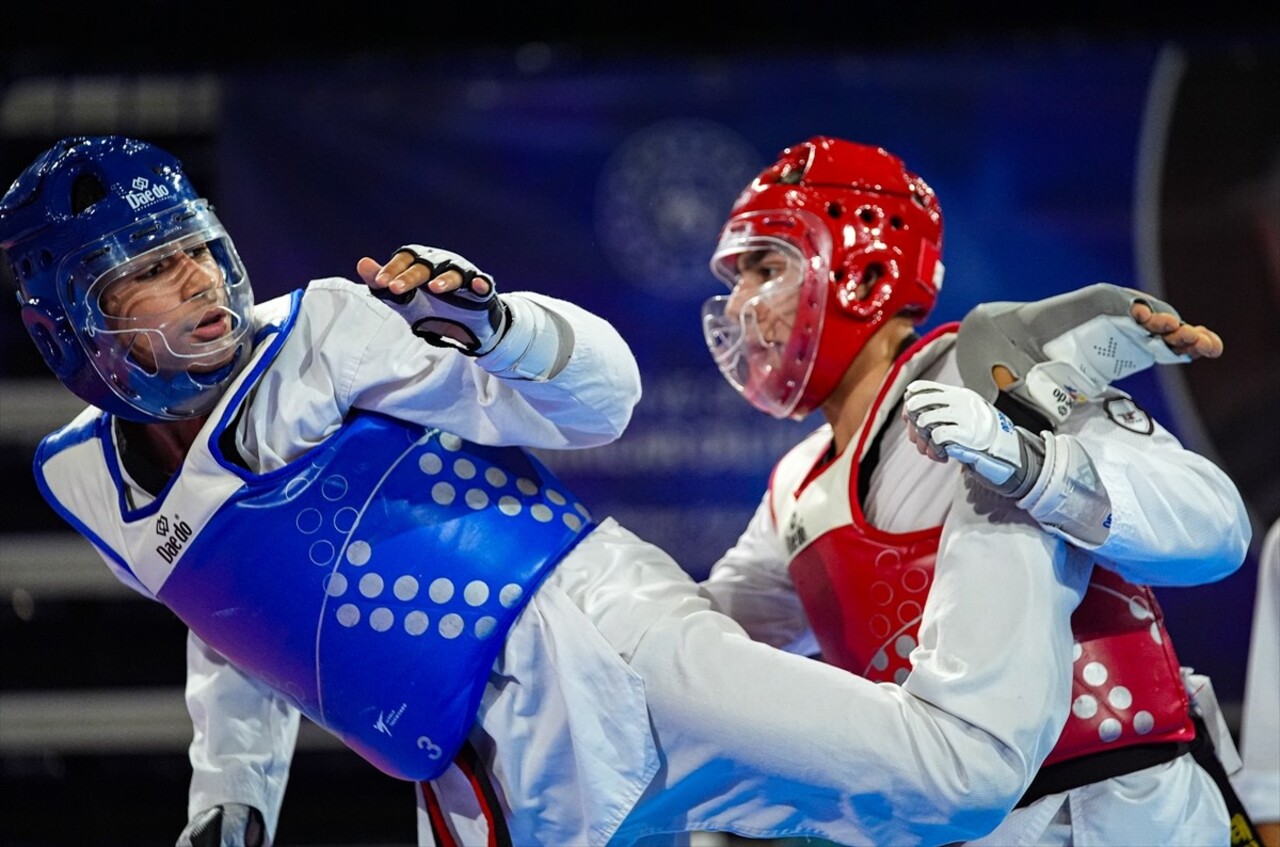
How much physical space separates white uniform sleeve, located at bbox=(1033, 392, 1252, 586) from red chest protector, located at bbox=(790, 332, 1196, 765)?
13cm

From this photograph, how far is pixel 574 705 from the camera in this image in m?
2.39

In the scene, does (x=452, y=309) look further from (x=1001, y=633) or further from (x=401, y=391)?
(x=1001, y=633)

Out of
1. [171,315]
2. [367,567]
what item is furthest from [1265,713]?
[171,315]

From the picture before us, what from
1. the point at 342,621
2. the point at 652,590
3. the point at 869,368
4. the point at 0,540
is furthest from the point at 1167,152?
the point at 0,540

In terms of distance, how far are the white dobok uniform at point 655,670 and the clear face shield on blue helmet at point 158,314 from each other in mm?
75

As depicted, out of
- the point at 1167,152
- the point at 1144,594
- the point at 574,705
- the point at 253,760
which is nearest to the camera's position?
the point at 574,705

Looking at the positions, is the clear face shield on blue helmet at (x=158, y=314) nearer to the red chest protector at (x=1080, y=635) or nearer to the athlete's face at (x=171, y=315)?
the athlete's face at (x=171, y=315)

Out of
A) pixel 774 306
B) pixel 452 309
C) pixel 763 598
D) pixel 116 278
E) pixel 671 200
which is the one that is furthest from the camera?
pixel 671 200

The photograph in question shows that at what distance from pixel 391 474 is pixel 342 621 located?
272mm

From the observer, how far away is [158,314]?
2.49 meters

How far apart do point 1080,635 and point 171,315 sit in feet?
5.69

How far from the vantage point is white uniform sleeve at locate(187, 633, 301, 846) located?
2844 mm

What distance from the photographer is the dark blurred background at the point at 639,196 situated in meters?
4.66

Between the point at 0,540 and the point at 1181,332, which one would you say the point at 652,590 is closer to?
the point at 1181,332
